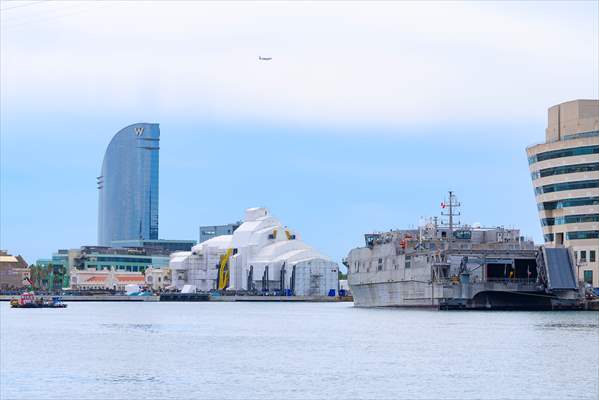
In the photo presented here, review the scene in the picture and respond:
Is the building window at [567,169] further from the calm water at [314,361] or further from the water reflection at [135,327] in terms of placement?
the water reflection at [135,327]

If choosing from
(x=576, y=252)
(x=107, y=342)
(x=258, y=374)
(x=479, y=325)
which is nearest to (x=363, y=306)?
(x=576, y=252)

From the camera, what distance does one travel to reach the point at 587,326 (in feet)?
363

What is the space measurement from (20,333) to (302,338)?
28114mm

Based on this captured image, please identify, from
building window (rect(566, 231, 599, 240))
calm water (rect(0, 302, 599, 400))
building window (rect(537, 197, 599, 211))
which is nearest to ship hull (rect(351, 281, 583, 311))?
building window (rect(566, 231, 599, 240))

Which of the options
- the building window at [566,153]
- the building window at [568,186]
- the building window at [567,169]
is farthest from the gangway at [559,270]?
the building window at [566,153]

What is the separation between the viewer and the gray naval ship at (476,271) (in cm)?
14275

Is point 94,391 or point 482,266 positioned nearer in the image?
point 94,391

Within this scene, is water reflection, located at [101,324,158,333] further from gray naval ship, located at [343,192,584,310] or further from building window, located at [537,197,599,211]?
building window, located at [537,197,599,211]

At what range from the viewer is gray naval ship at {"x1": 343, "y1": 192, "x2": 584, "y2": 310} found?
143m

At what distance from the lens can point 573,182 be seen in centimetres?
16650

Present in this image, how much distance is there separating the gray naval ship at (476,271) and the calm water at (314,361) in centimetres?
2094

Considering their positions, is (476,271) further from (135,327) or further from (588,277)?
(135,327)

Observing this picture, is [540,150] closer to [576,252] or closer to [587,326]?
[576,252]

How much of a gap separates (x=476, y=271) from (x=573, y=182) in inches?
1153
